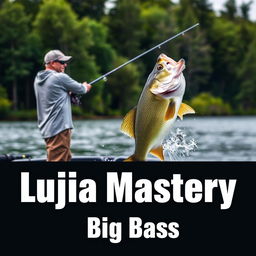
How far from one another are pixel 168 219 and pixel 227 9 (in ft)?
341

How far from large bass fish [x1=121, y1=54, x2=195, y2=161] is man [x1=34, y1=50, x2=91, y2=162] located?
0.74 metres

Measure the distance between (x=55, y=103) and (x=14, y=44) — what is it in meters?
53.6

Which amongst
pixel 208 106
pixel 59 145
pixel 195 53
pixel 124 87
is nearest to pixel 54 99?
pixel 59 145

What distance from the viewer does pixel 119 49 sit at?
239 ft

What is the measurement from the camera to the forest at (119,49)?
56062 mm

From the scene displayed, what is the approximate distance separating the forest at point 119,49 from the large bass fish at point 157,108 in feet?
149

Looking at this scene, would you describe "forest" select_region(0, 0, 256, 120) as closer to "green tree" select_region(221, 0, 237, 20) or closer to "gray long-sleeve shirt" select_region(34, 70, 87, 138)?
"green tree" select_region(221, 0, 237, 20)

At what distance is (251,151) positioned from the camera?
24234 mm

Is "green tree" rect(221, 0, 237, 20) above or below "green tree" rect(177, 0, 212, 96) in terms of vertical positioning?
above

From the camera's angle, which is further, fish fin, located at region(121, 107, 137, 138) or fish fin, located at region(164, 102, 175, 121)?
fish fin, located at region(121, 107, 137, 138)

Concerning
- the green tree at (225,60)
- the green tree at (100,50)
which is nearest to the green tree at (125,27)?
the green tree at (100,50)

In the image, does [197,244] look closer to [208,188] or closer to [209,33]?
[208,188]

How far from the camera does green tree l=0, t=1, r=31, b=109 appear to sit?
2223 inches

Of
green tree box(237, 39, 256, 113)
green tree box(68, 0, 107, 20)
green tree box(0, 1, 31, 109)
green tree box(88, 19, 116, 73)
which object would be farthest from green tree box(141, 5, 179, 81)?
green tree box(0, 1, 31, 109)
